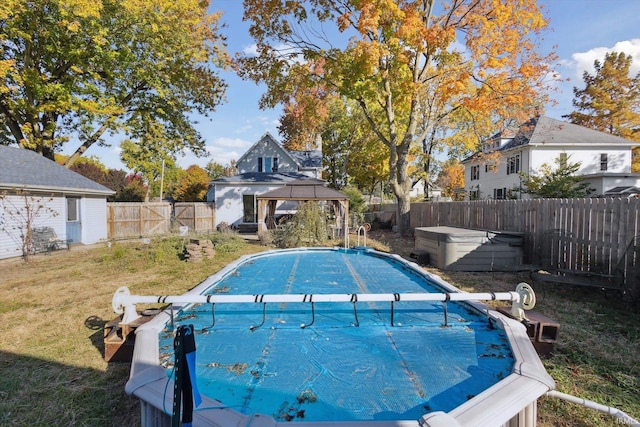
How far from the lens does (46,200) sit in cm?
1238

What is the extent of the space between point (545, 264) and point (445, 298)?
5461 mm

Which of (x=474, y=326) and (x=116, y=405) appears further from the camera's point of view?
(x=474, y=326)

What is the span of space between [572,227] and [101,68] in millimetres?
20393

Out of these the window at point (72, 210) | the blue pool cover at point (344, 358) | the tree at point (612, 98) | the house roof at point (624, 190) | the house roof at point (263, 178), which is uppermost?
the tree at point (612, 98)

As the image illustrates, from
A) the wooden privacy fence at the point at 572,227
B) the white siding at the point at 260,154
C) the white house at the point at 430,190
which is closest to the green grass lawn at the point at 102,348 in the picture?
the wooden privacy fence at the point at 572,227

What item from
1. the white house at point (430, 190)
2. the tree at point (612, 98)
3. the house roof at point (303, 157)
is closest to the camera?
the house roof at point (303, 157)

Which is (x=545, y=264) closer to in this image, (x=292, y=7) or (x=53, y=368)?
(x=53, y=368)

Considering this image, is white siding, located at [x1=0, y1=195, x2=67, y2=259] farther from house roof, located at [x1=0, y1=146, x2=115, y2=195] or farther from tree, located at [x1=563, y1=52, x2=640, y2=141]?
tree, located at [x1=563, y1=52, x2=640, y2=141]

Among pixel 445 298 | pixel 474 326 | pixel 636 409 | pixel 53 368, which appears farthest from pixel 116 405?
pixel 636 409

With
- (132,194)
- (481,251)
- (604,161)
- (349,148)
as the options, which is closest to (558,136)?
(604,161)

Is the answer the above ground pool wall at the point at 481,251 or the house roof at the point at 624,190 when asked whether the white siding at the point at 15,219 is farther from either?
the house roof at the point at 624,190

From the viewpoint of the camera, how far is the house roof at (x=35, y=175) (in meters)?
10.9

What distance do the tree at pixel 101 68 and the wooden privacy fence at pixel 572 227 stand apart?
16.4m

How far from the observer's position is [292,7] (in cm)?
1384
